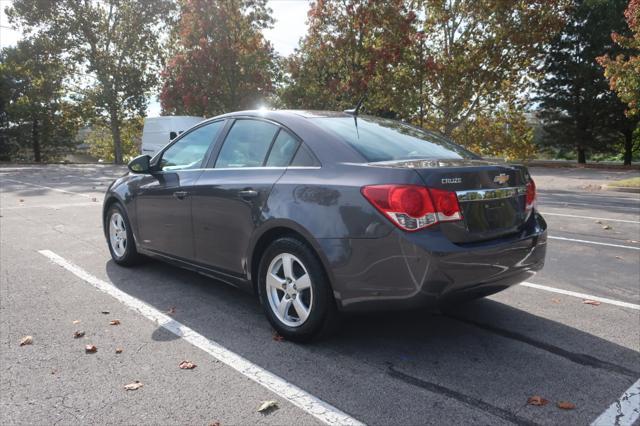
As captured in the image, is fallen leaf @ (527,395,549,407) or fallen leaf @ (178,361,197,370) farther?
fallen leaf @ (178,361,197,370)

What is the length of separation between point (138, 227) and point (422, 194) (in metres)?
3.19

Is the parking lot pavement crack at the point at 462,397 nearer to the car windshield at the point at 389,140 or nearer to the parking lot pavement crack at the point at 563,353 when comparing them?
the parking lot pavement crack at the point at 563,353

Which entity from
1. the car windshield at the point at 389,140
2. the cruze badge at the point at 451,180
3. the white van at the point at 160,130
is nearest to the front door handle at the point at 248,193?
the car windshield at the point at 389,140

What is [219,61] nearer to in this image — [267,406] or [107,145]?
[267,406]

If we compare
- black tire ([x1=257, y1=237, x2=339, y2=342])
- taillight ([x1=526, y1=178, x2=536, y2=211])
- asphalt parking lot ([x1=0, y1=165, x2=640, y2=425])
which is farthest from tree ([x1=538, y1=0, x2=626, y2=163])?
black tire ([x1=257, y1=237, x2=339, y2=342])

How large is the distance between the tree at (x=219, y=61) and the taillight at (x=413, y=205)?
27.5 meters

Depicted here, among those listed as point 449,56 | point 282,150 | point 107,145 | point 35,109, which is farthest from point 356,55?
point 107,145

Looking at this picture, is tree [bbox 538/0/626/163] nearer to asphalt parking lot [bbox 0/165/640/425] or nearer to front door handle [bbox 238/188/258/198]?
asphalt parking lot [bbox 0/165/640/425]

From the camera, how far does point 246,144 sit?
12.9 feet

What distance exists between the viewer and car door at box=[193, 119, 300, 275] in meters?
3.59

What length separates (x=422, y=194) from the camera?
113 inches

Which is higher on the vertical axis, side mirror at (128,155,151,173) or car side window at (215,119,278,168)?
car side window at (215,119,278,168)

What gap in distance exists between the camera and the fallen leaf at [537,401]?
261 cm

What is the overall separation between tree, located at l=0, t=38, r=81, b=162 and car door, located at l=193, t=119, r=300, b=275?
34538 millimetres
